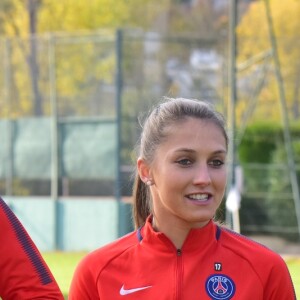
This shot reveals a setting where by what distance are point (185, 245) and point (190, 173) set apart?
0.27 meters

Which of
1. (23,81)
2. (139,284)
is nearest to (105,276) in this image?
(139,284)

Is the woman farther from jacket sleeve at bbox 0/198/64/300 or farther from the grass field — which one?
the grass field

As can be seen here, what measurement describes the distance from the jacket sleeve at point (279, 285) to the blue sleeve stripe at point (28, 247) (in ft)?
2.55

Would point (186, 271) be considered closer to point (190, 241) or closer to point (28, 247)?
point (190, 241)

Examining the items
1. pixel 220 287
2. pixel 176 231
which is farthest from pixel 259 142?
pixel 220 287

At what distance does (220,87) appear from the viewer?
19578 millimetres

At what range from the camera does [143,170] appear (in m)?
3.76

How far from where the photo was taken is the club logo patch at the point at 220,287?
11.4 ft

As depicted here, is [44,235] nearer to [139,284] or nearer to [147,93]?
[147,93]

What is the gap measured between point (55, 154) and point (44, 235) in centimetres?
146

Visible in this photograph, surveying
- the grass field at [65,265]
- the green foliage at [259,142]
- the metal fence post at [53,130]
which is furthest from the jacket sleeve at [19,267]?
the green foliage at [259,142]

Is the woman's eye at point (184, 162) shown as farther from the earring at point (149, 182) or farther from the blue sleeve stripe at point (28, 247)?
the blue sleeve stripe at point (28, 247)

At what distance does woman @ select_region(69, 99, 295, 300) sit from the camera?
3.49m

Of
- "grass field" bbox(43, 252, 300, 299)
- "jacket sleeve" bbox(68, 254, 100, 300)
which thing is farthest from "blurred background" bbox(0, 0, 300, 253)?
"jacket sleeve" bbox(68, 254, 100, 300)
